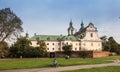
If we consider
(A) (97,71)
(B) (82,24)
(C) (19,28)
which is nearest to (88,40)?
(B) (82,24)

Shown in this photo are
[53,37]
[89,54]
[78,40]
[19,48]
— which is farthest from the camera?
[53,37]

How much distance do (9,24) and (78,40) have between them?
262 feet

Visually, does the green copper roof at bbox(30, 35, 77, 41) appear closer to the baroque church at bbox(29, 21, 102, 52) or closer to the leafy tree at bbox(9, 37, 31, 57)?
the baroque church at bbox(29, 21, 102, 52)

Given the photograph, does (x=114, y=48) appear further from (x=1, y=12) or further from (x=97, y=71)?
(x=97, y=71)

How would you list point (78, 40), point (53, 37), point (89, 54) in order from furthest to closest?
point (53, 37) → point (78, 40) → point (89, 54)

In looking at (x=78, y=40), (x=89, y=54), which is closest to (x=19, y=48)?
(x=89, y=54)

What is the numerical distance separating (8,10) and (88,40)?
7709cm

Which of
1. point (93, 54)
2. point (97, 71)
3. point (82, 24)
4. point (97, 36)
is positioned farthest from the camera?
point (82, 24)

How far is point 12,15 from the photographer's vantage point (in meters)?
66.1

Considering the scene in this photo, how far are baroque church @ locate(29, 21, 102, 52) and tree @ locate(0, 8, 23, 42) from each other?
71012 millimetres

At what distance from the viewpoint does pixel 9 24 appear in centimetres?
6469

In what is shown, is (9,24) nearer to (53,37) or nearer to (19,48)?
(19,48)

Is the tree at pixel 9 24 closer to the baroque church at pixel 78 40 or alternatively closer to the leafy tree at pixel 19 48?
the leafy tree at pixel 19 48

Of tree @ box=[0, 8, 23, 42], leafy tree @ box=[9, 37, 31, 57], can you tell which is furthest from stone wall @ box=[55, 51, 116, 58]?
tree @ box=[0, 8, 23, 42]
